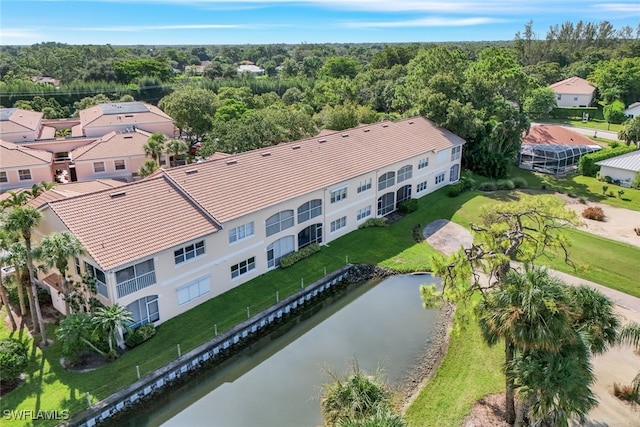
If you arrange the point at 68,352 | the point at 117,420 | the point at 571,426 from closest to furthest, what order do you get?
the point at 571,426 → the point at 117,420 → the point at 68,352

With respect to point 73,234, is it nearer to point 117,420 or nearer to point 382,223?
point 117,420

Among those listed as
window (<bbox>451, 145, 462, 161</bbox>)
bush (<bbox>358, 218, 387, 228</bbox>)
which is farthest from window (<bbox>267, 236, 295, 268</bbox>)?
window (<bbox>451, 145, 462, 161</bbox>)

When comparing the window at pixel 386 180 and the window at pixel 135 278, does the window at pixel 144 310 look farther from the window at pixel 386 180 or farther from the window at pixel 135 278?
the window at pixel 386 180

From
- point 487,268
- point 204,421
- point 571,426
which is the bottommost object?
point 204,421

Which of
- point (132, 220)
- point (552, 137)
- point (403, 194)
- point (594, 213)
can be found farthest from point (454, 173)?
point (132, 220)

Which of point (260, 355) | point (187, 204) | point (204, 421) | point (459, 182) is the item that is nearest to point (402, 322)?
point (260, 355)

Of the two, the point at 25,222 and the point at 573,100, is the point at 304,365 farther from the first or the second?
the point at 573,100

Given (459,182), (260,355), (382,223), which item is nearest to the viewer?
(260,355)
